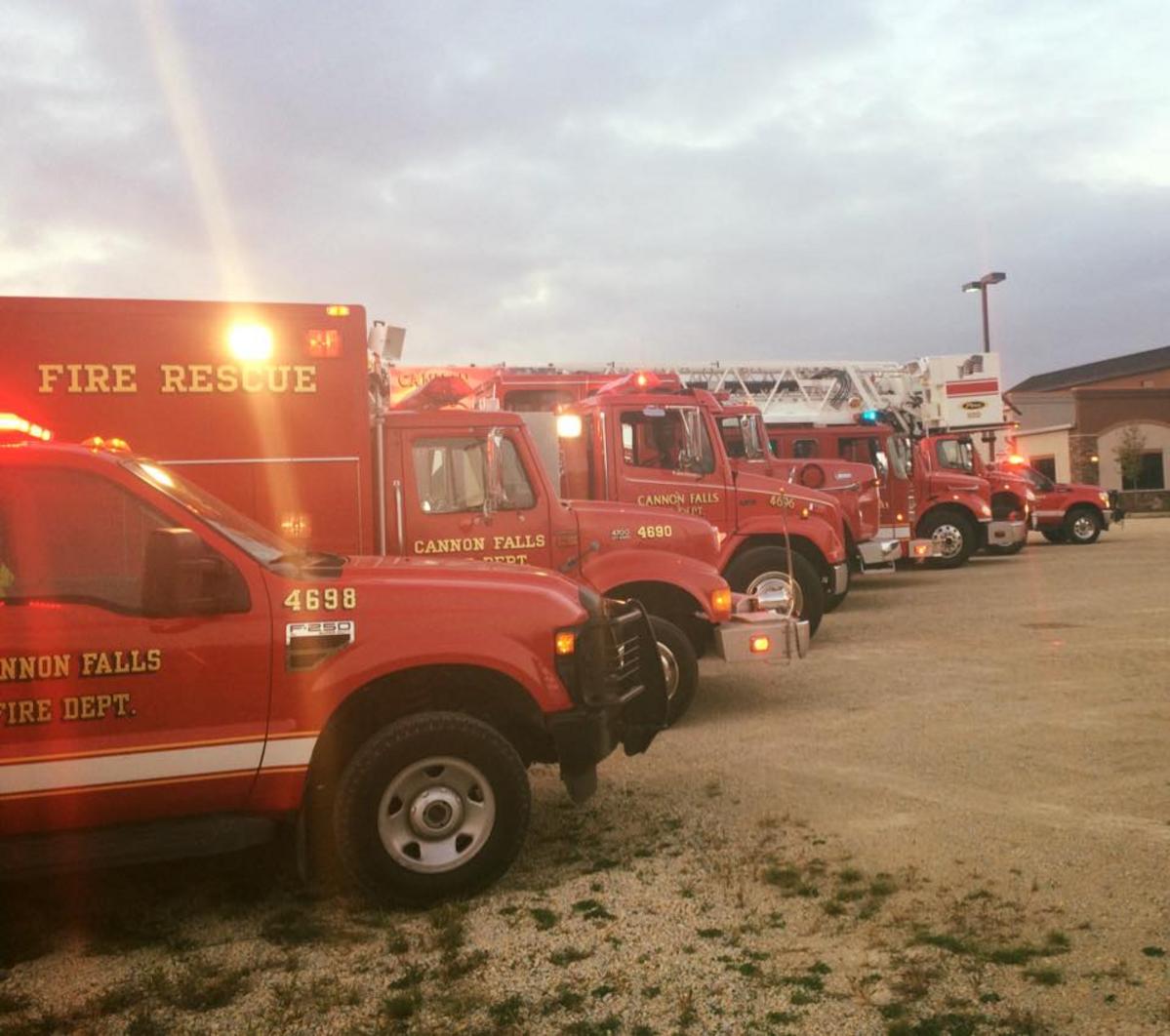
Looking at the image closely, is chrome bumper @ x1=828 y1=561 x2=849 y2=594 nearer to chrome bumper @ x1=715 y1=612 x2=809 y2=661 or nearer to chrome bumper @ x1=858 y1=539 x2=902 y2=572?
chrome bumper @ x1=858 y1=539 x2=902 y2=572

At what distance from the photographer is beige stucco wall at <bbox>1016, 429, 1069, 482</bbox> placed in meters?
51.5

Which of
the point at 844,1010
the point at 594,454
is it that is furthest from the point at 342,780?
the point at 594,454

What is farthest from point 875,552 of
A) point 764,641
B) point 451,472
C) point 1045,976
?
point 1045,976

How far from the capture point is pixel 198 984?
3770 mm

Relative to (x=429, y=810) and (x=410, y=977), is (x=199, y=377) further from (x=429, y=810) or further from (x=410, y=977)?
(x=410, y=977)

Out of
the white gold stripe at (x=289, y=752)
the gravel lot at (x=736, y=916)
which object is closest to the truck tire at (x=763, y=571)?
the gravel lot at (x=736, y=916)

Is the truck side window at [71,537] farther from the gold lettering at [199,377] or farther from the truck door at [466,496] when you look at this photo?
the truck door at [466,496]

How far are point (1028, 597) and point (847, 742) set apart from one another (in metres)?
8.60

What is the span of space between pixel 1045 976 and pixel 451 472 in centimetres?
468

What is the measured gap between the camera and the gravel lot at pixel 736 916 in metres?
3.53

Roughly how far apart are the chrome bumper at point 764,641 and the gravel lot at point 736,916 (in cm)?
56

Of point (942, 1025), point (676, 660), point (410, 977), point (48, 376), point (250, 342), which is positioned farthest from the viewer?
point (676, 660)

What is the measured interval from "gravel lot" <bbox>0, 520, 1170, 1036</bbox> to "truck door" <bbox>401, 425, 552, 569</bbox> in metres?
1.60

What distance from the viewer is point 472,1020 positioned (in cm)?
347
